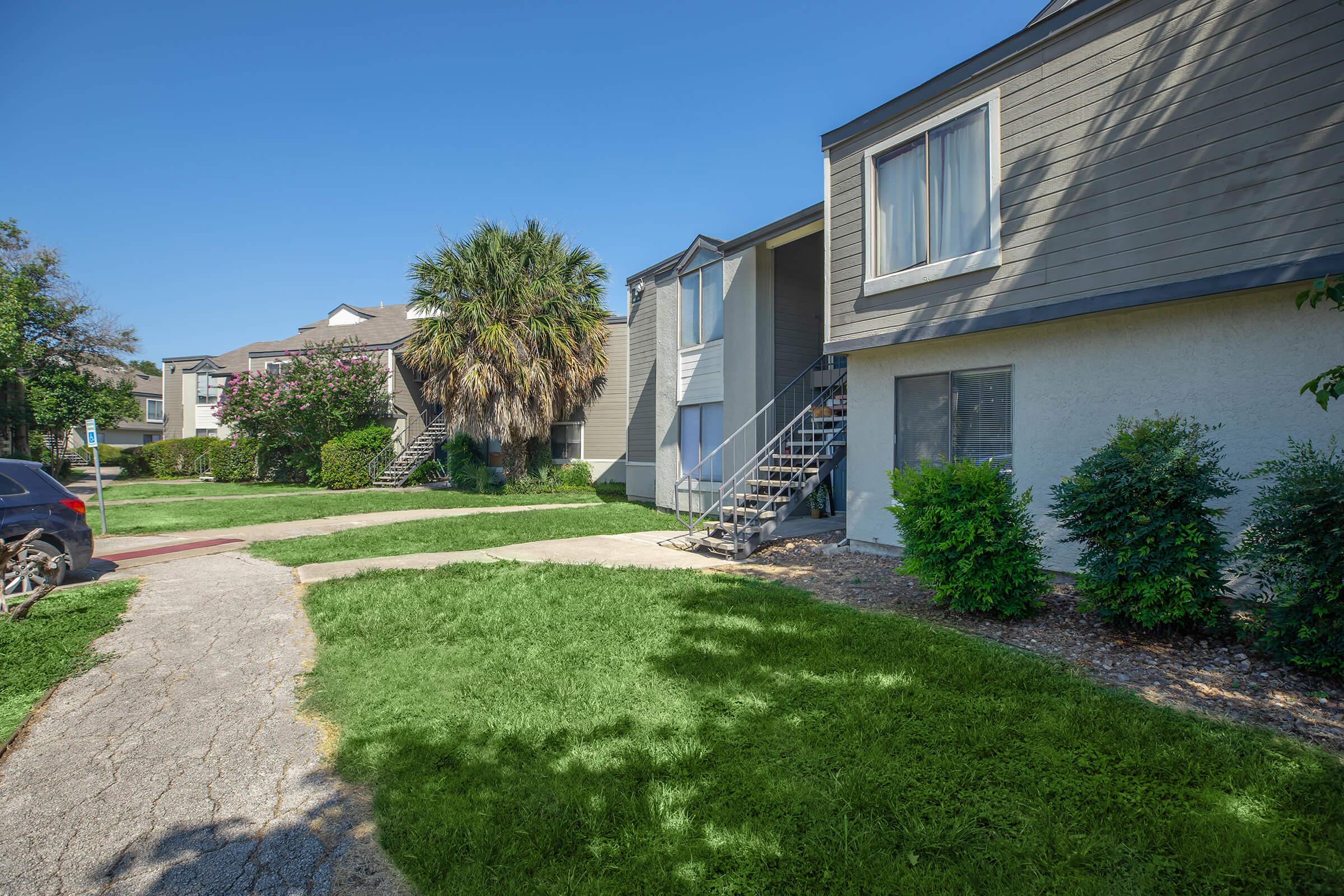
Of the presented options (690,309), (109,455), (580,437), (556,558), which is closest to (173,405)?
(109,455)

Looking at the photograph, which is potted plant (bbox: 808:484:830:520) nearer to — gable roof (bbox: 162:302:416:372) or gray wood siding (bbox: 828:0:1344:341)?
gray wood siding (bbox: 828:0:1344:341)

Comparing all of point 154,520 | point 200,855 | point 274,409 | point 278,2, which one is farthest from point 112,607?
point 274,409

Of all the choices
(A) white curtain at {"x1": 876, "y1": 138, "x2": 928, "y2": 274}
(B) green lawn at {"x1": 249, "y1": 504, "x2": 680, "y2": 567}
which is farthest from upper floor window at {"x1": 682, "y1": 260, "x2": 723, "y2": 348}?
(A) white curtain at {"x1": 876, "y1": 138, "x2": 928, "y2": 274}

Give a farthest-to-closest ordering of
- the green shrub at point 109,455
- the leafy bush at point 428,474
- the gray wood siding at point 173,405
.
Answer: the green shrub at point 109,455, the gray wood siding at point 173,405, the leafy bush at point 428,474

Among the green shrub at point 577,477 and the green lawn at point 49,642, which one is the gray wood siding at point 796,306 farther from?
the green lawn at point 49,642

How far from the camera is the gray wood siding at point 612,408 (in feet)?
69.5

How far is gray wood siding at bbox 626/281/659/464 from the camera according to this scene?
18.0 meters

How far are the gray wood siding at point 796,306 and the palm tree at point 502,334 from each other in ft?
27.7

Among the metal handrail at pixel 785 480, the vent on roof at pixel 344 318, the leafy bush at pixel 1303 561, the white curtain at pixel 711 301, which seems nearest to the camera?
the leafy bush at pixel 1303 561

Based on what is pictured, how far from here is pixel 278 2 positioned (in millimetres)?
12344

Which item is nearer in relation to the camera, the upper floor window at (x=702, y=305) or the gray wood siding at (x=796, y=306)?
the gray wood siding at (x=796, y=306)

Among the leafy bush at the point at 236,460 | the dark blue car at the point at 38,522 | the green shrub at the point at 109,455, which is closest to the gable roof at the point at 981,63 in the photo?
the dark blue car at the point at 38,522

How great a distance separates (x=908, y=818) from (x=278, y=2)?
53.8 ft

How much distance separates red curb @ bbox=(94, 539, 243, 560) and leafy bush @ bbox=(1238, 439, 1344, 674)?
13211 millimetres
